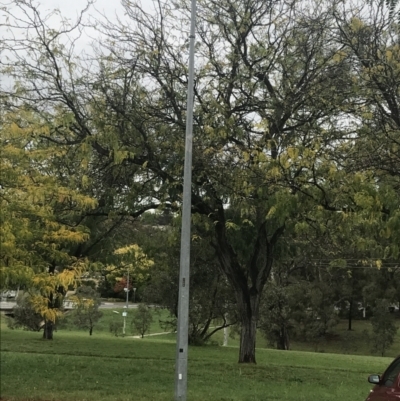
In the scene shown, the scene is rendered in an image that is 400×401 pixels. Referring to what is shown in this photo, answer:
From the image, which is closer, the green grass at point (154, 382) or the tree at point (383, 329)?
the green grass at point (154, 382)

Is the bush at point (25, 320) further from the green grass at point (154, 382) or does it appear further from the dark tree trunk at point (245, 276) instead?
the dark tree trunk at point (245, 276)

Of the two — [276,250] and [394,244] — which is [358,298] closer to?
[276,250]

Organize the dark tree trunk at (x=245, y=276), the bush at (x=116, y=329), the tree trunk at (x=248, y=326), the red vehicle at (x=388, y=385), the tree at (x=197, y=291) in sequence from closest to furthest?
the red vehicle at (x=388, y=385) < the dark tree trunk at (x=245, y=276) < the tree trunk at (x=248, y=326) < the tree at (x=197, y=291) < the bush at (x=116, y=329)

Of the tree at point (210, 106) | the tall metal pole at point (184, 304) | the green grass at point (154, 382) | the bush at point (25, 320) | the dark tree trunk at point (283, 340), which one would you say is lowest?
the dark tree trunk at point (283, 340)

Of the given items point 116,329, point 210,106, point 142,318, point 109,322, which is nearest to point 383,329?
point 142,318

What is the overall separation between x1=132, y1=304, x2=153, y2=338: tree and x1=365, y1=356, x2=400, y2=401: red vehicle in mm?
25923

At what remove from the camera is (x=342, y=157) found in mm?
11641

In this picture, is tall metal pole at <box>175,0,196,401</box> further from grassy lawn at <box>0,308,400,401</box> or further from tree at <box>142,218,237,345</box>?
tree at <box>142,218,237,345</box>

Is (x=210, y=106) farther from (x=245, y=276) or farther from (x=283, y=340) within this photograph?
(x=283, y=340)

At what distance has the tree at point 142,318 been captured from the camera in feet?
109

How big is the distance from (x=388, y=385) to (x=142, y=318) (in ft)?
91.7

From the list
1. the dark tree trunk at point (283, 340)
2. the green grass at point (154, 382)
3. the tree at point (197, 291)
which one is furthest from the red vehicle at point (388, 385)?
the dark tree trunk at point (283, 340)

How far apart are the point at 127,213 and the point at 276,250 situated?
502 cm

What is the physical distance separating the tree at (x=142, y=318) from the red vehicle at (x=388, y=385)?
85.0 ft
